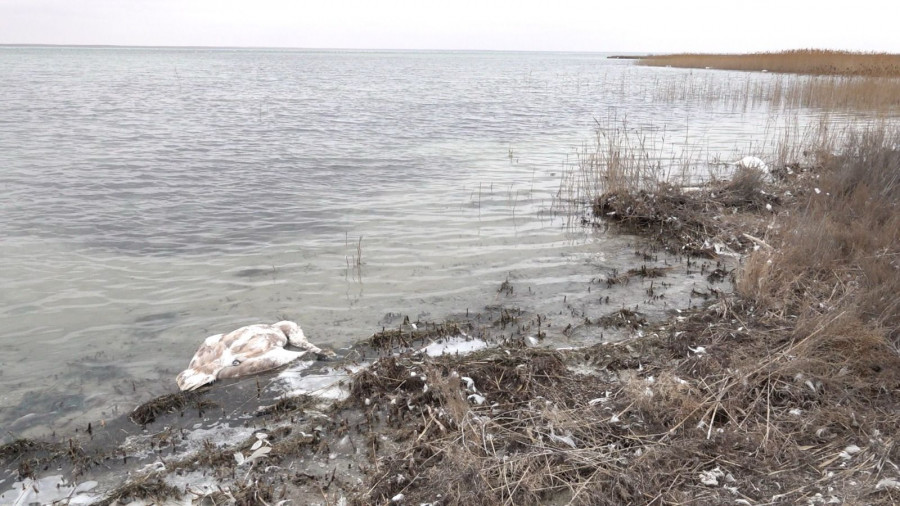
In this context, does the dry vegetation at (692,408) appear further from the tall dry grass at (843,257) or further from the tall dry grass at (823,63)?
the tall dry grass at (823,63)

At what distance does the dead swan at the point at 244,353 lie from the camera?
15.6 ft

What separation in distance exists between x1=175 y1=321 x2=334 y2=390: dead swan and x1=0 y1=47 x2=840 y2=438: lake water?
9.2 inches

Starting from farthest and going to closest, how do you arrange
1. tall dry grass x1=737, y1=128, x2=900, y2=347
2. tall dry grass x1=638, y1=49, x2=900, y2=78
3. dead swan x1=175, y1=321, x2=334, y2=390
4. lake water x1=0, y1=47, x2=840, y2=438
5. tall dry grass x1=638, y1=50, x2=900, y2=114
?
tall dry grass x1=638, y1=49, x2=900, y2=78
tall dry grass x1=638, y1=50, x2=900, y2=114
lake water x1=0, y1=47, x2=840, y2=438
dead swan x1=175, y1=321, x2=334, y2=390
tall dry grass x1=737, y1=128, x2=900, y2=347

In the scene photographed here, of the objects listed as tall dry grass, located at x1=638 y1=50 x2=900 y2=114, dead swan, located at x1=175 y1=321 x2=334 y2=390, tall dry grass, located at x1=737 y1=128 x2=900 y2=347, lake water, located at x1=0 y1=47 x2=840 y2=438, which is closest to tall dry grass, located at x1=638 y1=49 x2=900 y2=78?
tall dry grass, located at x1=638 y1=50 x2=900 y2=114

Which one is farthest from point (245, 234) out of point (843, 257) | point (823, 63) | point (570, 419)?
point (823, 63)

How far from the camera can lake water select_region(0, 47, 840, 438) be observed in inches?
213

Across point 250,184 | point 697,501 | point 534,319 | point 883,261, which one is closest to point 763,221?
point 883,261

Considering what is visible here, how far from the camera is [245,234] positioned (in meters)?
8.47

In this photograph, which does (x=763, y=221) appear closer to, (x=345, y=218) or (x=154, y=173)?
(x=345, y=218)

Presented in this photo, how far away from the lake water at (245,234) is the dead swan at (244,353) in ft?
0.77

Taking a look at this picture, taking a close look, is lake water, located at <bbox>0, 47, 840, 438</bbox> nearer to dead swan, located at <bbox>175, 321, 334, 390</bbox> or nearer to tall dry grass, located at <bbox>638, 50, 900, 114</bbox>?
dead swan, located at <bbox>175, 321, 334, 390</bbox>

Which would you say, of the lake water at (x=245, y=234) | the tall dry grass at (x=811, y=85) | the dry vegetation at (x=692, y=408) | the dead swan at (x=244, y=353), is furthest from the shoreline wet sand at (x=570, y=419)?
the tall dry grass at (x=811, y=85)

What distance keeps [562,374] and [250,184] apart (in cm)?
854

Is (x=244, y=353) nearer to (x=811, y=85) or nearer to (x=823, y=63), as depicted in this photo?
(x=811, y=85)
